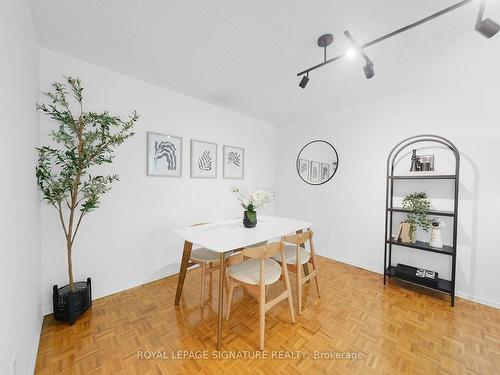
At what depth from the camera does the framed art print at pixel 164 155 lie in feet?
8.68

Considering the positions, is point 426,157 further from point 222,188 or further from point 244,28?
point 222,188

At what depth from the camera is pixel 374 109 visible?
10.1 feet

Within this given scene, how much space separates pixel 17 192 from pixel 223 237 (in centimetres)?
143

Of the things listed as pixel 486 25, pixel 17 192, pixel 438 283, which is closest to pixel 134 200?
pixel 17 192

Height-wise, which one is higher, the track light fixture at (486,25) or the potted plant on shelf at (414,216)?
the track light fixture at (486,25)

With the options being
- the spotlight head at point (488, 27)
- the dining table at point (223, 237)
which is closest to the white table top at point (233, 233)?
the dining table at point (223, 237)

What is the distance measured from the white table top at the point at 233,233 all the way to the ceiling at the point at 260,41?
1.79m

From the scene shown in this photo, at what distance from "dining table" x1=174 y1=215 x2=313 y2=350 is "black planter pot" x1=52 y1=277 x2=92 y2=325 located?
2.80ft

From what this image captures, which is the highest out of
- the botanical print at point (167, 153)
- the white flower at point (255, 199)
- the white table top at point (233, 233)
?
the botanical print at point (167, 153)

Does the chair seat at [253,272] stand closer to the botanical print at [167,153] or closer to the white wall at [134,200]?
the white wall at [134,200]

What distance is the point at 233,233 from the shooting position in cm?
213

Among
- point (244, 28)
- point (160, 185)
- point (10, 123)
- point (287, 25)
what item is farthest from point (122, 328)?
point (287, 25)

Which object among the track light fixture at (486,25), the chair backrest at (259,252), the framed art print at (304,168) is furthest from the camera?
the framed art print at (304,168)

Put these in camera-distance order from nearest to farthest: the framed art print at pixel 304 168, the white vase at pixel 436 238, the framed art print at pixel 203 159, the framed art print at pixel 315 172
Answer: the white vase at pixel 436 238 → the framed art print at pixel 203 159 → the framed art print at pixel 315 172 → the framed art print at pixel 304 168
